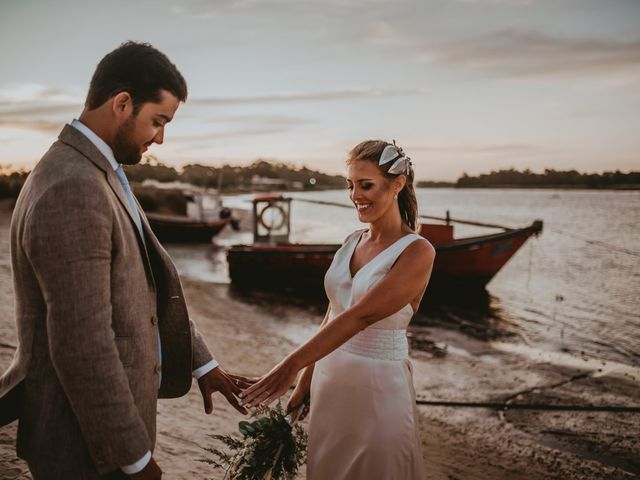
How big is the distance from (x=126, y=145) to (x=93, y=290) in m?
0.55

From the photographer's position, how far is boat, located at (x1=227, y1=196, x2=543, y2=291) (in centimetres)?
1477

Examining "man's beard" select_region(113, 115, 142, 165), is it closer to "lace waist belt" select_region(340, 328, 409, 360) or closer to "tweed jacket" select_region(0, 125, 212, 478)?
"tweed jacket" select_region(0, 125, 212, 478)

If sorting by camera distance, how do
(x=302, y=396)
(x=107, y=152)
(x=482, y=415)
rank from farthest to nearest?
1. (x=482, y=415)
2. (x=302, y=396)
3. (x=107, y=152)

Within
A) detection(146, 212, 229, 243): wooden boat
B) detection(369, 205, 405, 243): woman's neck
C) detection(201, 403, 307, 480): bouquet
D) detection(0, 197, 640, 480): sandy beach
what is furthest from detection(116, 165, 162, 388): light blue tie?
detection(146, 212, 229, 243): wooden boat

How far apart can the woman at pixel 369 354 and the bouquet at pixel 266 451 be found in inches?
4.7

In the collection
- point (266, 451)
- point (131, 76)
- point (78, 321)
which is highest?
point (131, 76)

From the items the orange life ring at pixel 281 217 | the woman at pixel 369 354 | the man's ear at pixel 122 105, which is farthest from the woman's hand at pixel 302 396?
the orange life ring at pixel 281 217

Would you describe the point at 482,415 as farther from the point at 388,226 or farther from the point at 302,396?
the point at 388,226

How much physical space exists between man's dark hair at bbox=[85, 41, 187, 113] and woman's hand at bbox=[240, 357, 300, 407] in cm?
118

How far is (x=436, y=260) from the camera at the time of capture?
15.0 metres

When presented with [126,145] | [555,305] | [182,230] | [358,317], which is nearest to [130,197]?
[126,145]

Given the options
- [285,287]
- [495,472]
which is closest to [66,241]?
[495,472]

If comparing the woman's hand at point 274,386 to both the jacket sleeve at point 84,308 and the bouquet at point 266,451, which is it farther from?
the jacket sleeve at point 84,308

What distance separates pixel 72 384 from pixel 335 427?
1.34 m
